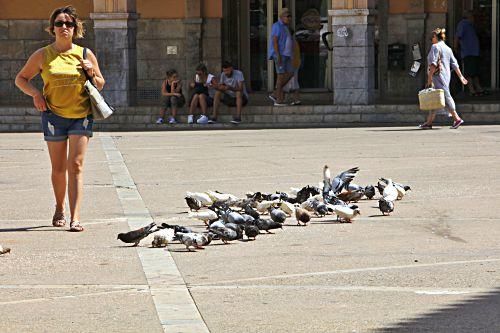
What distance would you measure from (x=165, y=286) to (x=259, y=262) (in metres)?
1.12

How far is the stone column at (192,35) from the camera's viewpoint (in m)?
31.2

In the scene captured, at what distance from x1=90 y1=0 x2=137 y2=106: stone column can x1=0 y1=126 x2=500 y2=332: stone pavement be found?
411 inches

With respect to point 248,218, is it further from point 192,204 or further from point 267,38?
point 267,38

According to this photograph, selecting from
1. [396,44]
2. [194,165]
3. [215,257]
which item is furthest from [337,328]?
[396,44]

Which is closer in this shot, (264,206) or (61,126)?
(61,126)

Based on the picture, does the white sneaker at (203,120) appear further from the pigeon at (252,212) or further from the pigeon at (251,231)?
the pigeon at (251,231)


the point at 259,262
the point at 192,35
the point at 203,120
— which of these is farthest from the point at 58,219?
the point at 192,35

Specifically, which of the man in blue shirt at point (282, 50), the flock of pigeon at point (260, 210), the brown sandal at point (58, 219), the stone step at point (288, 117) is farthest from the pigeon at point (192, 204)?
the man in blue shirt at point (282, 50)

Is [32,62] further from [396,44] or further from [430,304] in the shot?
[396,44]

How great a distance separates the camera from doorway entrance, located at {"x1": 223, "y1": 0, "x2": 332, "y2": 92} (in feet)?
105

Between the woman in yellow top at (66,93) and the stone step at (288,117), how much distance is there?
48.7 ft

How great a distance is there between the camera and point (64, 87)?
37.1ft

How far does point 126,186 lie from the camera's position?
14.9m

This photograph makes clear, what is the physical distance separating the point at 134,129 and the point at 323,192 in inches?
578
